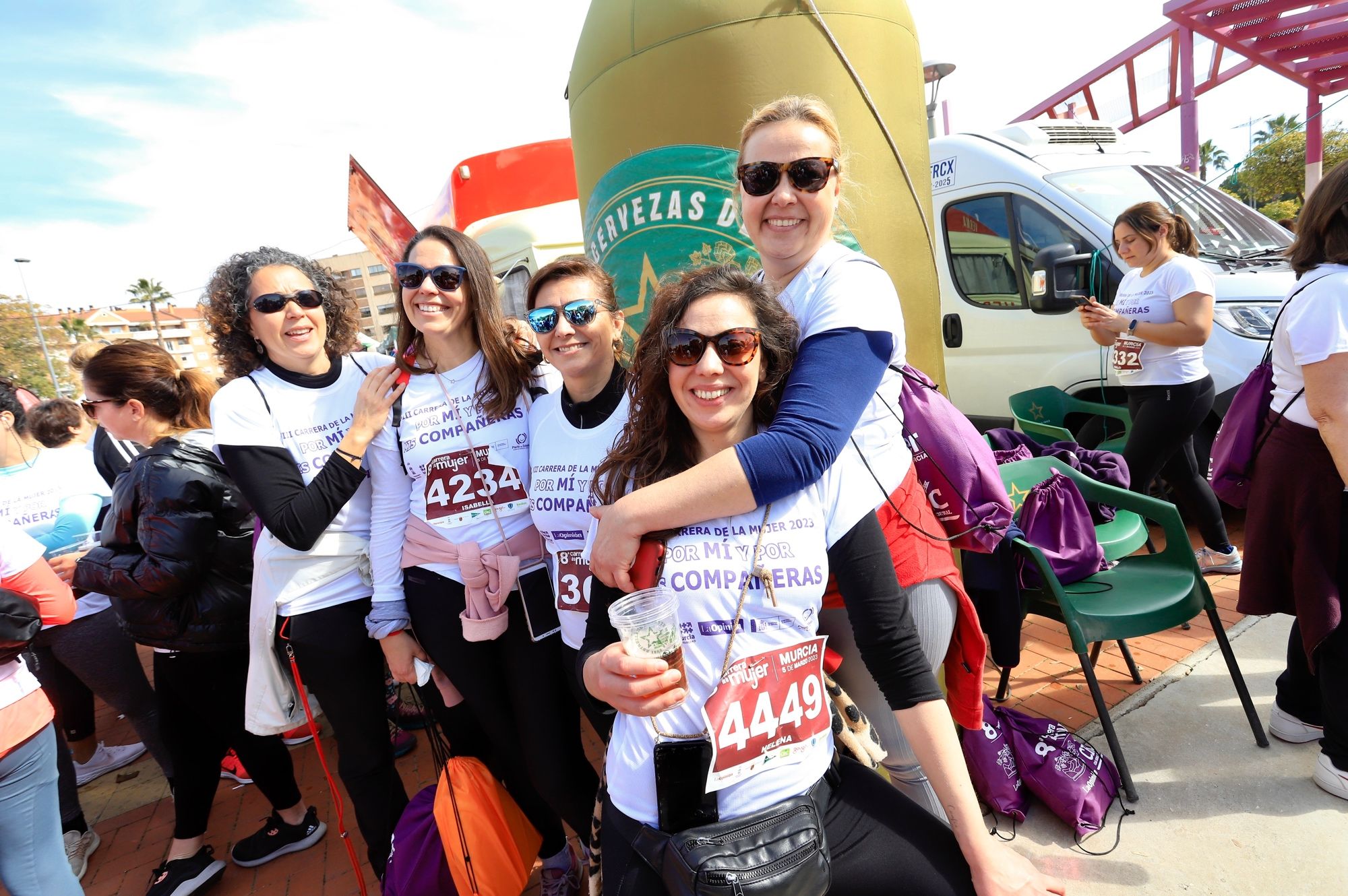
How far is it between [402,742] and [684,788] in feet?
9.56

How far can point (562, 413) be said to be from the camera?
1938mm

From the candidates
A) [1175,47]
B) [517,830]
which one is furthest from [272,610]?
[1175,47]

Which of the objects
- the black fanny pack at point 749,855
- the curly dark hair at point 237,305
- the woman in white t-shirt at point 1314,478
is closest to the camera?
the black fanny pack at point 749,855

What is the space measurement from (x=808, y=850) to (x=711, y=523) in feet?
1.95

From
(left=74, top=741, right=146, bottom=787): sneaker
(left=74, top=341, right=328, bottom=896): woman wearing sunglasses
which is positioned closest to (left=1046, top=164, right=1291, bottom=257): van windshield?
(left=74, top=341, right=328, bottom=896): woman wearing sunglasses

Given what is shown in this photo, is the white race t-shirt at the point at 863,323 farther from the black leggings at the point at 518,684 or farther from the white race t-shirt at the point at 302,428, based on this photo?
the white race t-shirt at the point at 302,428

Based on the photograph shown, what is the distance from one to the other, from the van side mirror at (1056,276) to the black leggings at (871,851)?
386 cm

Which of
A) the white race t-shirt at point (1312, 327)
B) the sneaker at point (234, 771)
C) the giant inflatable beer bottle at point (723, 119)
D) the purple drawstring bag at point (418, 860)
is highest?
the giant inflatable beer bottle at point (723, 119)

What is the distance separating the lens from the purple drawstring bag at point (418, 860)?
6.96 feet

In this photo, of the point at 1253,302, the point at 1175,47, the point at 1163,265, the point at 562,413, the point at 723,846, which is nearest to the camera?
the point at 723,846

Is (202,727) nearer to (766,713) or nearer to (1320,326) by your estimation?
(766,713)

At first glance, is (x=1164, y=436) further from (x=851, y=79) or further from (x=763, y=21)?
(x=763, y=21)

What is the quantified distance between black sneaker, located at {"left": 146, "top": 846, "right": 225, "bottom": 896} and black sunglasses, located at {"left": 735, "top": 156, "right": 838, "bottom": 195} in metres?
3.23

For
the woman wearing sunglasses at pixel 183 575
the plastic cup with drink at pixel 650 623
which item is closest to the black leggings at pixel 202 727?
the woman wearing sunglasses at pixel 183 575
